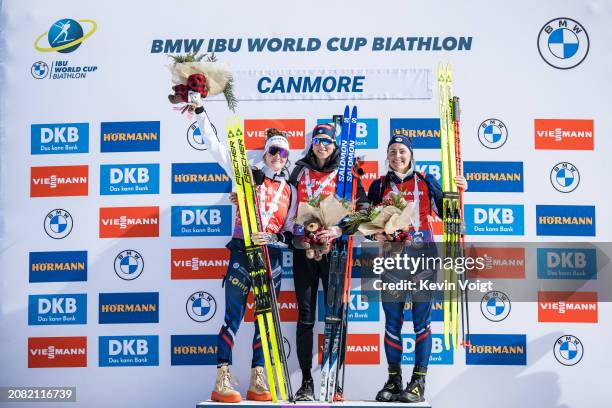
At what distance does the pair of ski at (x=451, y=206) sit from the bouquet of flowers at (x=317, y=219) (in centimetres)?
80

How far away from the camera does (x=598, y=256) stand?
524 centimetres

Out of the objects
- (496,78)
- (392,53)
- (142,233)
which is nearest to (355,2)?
(392,53)

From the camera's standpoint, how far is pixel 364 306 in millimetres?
5258

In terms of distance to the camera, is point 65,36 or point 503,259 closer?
point 503,259

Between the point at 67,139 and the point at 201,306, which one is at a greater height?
the point at 67,139

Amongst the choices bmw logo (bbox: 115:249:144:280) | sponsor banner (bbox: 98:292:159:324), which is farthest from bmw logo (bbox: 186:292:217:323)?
bmw logo (bbox: 115:249:144:280)

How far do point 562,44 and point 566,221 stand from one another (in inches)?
54.6

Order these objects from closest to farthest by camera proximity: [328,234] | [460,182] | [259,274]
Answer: [328,234] < [259,274] < [460,182]

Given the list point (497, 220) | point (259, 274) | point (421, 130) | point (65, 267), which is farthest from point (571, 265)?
point (65, 267)

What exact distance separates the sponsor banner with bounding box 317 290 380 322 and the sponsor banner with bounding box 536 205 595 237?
53.8 inches

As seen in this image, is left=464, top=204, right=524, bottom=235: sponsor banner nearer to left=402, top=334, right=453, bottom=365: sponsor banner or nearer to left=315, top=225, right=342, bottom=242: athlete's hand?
left=402, top=334, right=453, bottom=365: sponsor banner

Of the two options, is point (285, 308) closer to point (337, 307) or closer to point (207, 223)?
point (337, 307)

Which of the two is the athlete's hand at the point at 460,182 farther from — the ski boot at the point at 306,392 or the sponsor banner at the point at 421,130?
the ski boot at the point at 306,392

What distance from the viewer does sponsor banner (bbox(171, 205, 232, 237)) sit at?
5.36 m
